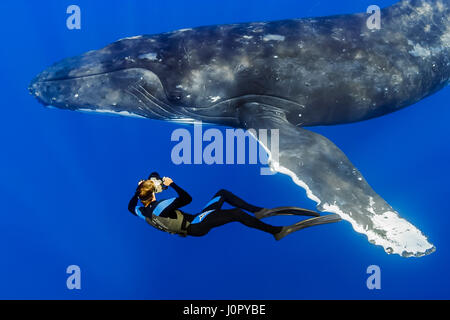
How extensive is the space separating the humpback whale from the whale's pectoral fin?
21.5 inches

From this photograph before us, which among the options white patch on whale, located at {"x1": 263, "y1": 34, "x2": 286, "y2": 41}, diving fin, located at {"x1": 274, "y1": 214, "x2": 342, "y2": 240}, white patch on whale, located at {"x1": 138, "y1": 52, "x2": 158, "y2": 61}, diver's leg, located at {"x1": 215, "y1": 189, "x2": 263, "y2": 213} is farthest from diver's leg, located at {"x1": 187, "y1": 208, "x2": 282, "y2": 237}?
white patch on whale, located at {"x1": 263, "y1": 34, "x2": 286, "y2": 41}

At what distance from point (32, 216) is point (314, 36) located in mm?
11233

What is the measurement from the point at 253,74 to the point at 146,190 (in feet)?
10.5

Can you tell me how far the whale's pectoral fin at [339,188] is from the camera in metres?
5.67

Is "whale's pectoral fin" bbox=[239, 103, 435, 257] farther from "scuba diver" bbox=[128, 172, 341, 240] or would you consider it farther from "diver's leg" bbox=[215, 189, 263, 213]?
"diver's leg" bbox=[215, 189, 263, 213]

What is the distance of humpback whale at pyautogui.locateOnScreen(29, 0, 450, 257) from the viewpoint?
785 cm

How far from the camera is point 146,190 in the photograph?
7.14 m

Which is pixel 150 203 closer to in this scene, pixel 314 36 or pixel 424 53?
pixel 314 36

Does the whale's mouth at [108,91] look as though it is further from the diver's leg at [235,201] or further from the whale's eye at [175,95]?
the diver's leg at [235,201]

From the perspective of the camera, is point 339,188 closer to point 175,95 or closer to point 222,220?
point 222,220
